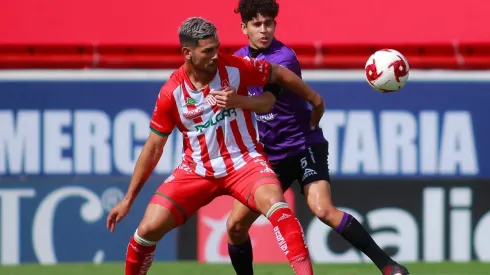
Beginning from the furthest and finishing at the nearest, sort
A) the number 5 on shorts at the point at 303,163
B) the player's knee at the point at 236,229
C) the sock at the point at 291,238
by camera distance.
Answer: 1. the player's knee at the point at 236,229
2. the number 5 on shorts at the point at 303,163
3. the sock at the point at 291,238

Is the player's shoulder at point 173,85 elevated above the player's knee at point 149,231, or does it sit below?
above

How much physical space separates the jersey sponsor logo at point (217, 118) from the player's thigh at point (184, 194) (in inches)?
11.7

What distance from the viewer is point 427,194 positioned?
948 centimetres

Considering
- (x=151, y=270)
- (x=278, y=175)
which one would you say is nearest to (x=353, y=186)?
(x=151, y=270)

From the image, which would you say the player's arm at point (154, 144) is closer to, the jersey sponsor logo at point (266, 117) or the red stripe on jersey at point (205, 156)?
the red stripe on jersey at point (205, 156)

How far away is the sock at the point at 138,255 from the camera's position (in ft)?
21.0

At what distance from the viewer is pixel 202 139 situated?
21.1 feet

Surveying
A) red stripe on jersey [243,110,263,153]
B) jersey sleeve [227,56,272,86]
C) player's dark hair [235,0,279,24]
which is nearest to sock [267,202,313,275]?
red stripe on jersey [243,110,263,153]

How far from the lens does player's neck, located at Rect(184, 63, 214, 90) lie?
6.35m

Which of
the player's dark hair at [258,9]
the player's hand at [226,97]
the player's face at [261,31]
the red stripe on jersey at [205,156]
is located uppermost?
the player's dark hair at [258,9]

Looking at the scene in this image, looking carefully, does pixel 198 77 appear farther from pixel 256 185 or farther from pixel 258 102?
pixel 256 185

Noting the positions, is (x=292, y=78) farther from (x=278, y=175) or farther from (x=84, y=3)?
(x=84, y=3)

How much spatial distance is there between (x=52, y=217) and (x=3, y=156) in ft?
2.28

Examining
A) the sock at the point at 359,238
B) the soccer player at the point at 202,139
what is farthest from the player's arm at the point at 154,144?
the sock at the point at 359,238
